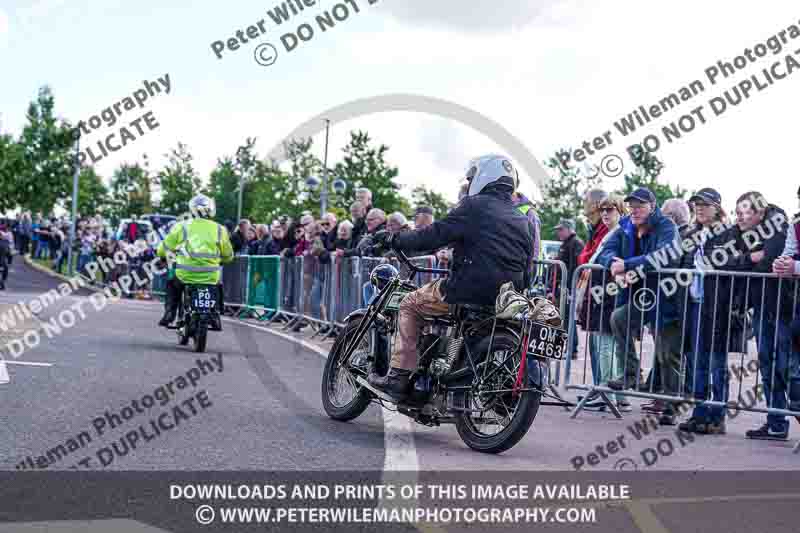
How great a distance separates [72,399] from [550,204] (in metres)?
54.1

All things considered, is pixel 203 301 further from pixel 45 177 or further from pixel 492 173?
pixel 45 177

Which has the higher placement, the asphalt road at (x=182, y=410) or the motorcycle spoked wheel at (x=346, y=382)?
the motorcycle spoked wheel at (x=346, y=382)

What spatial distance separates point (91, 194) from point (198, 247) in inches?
2616

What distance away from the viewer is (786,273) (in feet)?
29.4

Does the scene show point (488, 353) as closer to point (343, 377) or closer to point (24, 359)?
point (343, 377)

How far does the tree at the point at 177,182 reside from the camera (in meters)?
79.6

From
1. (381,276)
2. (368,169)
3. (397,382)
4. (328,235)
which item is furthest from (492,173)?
(368,169)

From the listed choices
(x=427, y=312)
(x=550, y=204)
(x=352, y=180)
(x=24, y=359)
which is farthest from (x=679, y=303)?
(x=352, y=180)

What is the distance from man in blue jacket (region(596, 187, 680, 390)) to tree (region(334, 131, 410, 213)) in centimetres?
5702

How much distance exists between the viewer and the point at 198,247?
14164mm

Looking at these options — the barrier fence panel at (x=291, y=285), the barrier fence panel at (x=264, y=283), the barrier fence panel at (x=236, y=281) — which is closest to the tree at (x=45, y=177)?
the barrier fence panel at (x=236, y=281)

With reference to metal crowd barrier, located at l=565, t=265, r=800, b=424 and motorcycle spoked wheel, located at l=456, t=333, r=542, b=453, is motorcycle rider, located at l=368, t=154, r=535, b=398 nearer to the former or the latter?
motorcycle spoked wheel, located at l=456, t=333, r=542, b=453

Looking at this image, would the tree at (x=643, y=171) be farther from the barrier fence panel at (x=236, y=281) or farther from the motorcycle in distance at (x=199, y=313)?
the motorcycle in distance at (x=199, y=313)

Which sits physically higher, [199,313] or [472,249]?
[472,249]
